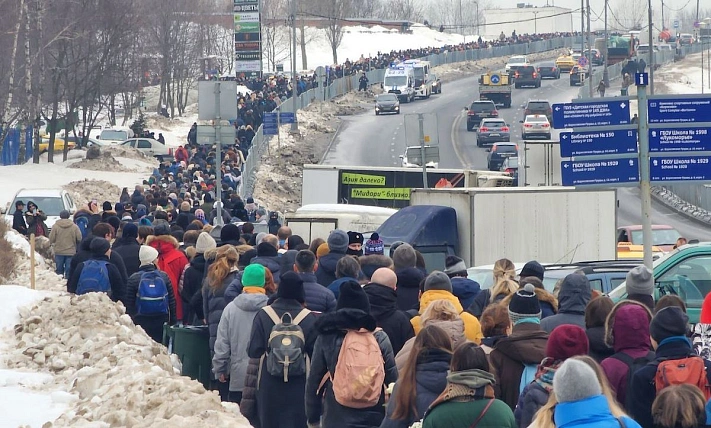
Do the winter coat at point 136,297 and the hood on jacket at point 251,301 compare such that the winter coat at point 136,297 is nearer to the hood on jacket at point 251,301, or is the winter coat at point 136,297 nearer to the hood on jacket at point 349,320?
the hood on jacket at point 251,301

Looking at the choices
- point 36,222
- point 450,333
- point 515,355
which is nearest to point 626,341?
point 515,355

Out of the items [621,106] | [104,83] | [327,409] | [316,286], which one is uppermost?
[104,83]

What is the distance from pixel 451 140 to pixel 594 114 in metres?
51.4

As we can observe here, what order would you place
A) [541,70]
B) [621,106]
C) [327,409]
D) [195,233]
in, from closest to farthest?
[327,409] → [621,106] → [195,233] → [541,70]

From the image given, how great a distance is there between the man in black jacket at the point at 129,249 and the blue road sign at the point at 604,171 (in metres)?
5.17

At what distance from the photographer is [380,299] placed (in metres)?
8.97

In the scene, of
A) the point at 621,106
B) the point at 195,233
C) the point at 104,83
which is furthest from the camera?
the point at 104,83

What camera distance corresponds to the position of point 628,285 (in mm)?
9164

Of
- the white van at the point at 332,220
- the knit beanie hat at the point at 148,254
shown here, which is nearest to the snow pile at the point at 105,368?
the knit beanie hat at the point at 148,254

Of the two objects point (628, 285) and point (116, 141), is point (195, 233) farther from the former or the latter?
point (116, 141)

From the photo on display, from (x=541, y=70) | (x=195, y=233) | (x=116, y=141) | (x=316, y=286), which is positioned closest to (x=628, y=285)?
(x=316, y=286)

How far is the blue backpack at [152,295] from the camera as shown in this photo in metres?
12.7

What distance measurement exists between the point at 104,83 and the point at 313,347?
56602mm

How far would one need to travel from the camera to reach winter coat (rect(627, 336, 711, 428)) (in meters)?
6.76
